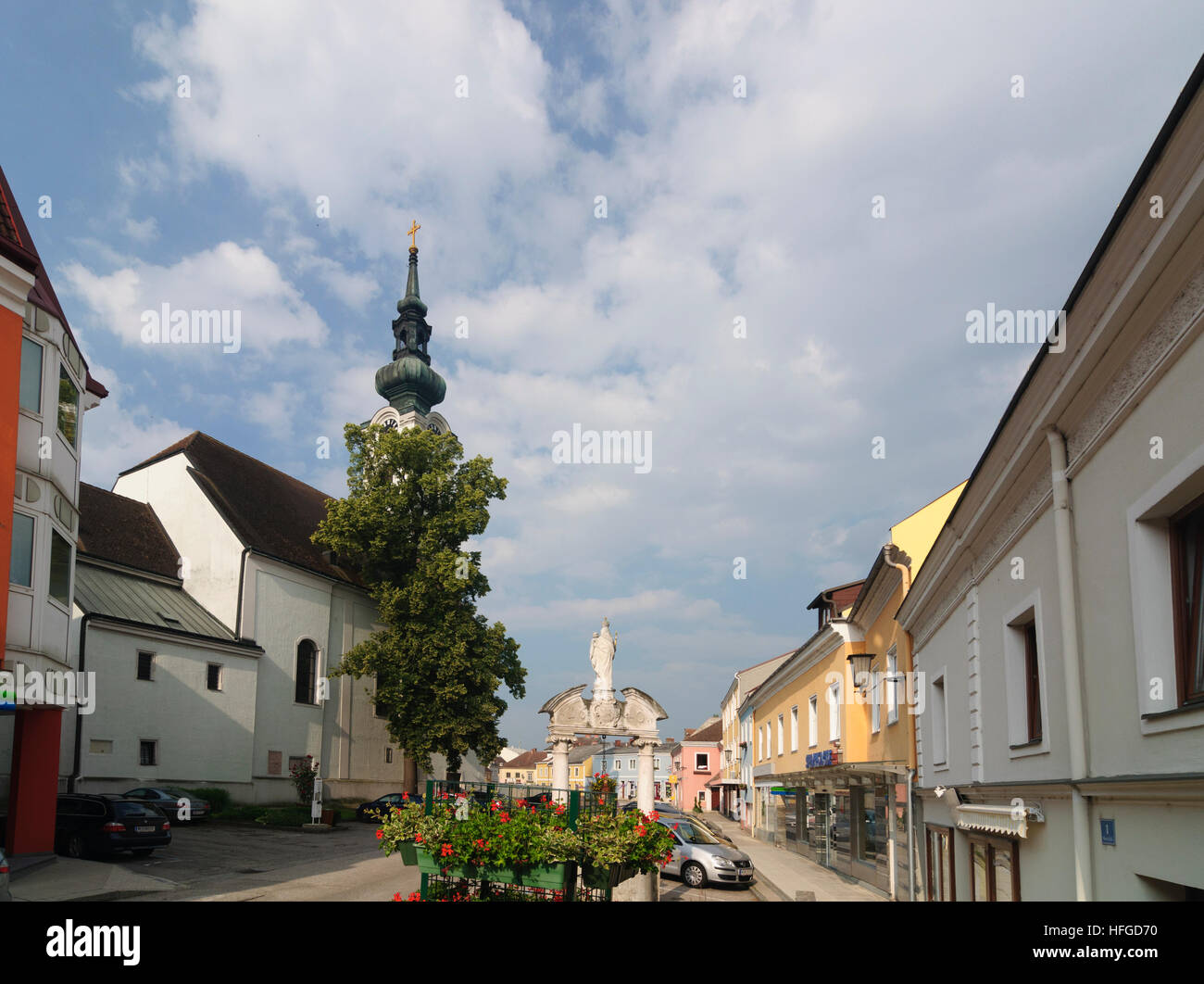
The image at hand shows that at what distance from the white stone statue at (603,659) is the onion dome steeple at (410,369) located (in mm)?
35786

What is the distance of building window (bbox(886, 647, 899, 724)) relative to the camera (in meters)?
18.2

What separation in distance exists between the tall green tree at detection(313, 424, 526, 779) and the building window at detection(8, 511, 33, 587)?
1986cm

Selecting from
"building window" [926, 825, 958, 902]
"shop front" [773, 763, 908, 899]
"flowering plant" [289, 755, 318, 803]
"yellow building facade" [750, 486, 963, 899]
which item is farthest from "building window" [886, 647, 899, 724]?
"flowering plant" [289, 755, 318, 803]

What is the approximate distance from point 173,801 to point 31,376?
1619cm

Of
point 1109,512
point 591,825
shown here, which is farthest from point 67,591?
point 1109,512

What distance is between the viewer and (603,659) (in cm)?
2180

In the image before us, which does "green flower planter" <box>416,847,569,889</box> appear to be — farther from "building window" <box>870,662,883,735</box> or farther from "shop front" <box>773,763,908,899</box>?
"building window" <box>870,662,883,735</box>

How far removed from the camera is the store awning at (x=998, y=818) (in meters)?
8.54

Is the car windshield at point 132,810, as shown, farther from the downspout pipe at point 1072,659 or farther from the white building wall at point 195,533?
the downspout pipe at point 1072,659

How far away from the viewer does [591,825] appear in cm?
906

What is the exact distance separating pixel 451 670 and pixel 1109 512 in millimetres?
31584

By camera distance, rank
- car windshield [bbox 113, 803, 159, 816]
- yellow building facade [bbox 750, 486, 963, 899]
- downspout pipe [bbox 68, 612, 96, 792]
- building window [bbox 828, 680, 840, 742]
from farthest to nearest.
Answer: downspout pipe [bbox 68, 612, 96, 792] → building window [bbox 828, 680, 840, 742] → car windshield [bbox 113, 803, 159, 816] → yellow building facade [bbox 750, 486, 963, 899]

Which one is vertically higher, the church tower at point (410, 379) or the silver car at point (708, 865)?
the church tower at point (410, 379)

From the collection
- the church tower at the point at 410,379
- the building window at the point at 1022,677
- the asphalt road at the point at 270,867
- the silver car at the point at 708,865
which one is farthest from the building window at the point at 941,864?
the church tower at the point at 410,379
